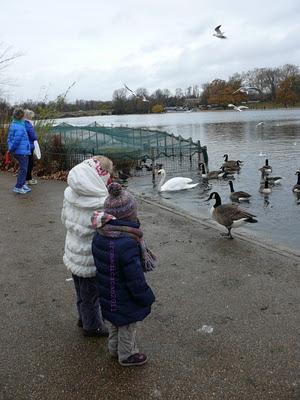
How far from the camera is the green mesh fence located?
63.5 ft

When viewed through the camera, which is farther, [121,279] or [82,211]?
[82,211]

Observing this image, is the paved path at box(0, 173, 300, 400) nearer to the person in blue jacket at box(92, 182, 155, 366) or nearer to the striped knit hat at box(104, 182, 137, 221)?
the person in blue jacket at box(92, 182, 155, 366)

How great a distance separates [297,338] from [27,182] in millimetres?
10386

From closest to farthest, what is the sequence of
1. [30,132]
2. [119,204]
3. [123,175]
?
[119,204], [30,132], [123,175]

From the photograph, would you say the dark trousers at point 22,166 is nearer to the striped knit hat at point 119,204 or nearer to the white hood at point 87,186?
the white hood at point 87,186

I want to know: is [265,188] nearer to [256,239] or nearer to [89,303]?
[256,239]

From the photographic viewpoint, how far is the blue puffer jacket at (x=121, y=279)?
3693 mm

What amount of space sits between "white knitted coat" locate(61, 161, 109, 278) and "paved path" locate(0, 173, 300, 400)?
78 cm

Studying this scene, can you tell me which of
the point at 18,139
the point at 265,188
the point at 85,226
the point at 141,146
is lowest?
the point at 265,188

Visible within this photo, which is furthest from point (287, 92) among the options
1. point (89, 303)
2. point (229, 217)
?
point (89, 303)

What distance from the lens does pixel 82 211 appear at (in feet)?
13.7

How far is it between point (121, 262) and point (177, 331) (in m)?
1.27

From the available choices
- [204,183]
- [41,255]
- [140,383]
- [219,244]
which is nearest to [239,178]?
[204,183]

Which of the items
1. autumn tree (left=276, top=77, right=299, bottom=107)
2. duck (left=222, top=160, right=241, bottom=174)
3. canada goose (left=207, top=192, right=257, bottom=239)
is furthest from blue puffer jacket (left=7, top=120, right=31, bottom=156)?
autumn tree (left=276, top=77, right=299, bottom=107)
